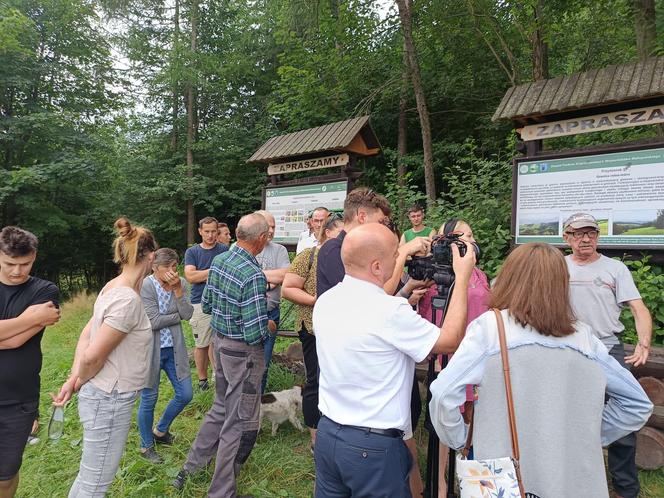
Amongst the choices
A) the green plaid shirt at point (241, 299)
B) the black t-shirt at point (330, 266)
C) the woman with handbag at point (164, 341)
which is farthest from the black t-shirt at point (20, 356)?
the black t-shirt at point (330, 266)

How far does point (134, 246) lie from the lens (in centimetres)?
247

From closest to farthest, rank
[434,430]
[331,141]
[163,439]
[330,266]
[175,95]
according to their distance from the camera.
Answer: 1. [434,430]
2. [330,266]
3. [163,439]
4. [331,141]
5. [175,95]

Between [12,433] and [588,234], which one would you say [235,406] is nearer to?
[12,433]

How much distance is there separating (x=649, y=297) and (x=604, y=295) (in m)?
1.38

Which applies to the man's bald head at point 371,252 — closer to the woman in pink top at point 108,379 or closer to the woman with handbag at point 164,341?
the woman in pink top at point 108,379

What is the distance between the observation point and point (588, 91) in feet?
13.3

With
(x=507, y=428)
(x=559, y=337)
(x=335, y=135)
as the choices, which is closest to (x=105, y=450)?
(x=507, y=428)

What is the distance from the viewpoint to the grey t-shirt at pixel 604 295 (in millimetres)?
2807

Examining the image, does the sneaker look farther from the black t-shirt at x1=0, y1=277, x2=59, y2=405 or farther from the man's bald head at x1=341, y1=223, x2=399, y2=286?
the man's bald head at x1=341, y1=223, x2=399, y2=286

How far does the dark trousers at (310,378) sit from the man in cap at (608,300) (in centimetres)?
181

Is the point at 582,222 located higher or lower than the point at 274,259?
higher

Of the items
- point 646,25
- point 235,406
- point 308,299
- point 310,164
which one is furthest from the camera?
point 310,164

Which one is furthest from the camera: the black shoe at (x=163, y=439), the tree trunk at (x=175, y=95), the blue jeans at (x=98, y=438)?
the tree trunk at (x=175, y=95)

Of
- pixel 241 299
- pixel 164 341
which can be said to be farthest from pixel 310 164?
pixel 241 299
